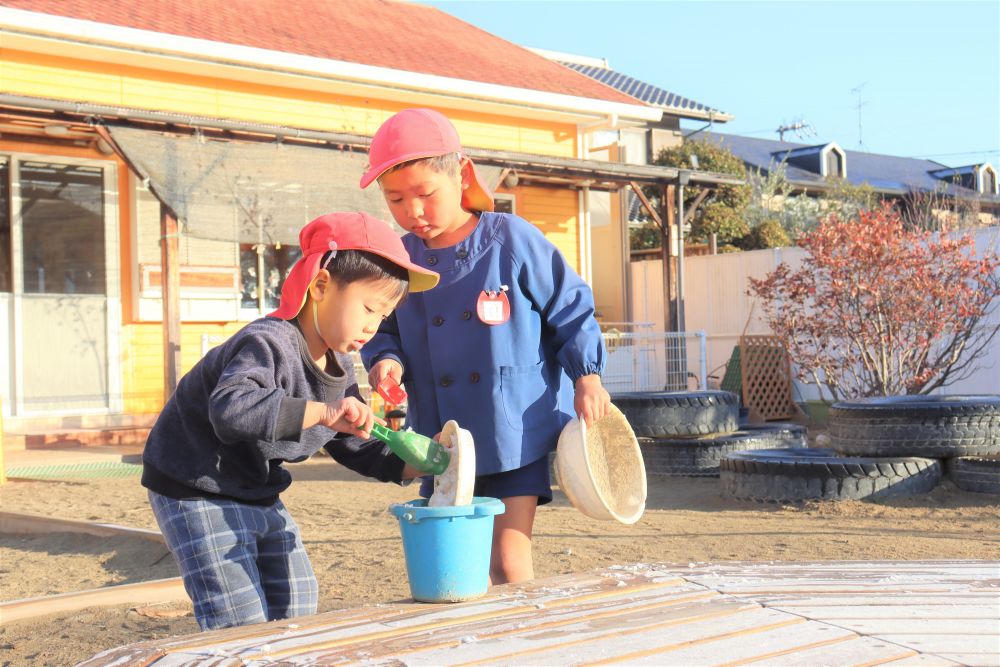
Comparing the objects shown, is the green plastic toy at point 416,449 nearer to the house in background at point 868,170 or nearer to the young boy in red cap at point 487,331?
the young boy in red cap at point 487,331

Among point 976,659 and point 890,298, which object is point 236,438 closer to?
point 976,659

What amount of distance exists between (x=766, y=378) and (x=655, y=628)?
13.3 m

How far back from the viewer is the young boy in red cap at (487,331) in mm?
3127

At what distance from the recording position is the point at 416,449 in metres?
2.58

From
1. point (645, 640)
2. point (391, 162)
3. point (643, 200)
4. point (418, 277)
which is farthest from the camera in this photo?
point (643, 200)

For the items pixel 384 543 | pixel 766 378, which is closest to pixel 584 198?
pixel 766 378

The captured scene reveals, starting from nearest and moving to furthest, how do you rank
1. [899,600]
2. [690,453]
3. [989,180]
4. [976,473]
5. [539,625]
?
[539,625]
[899,600]
[976,473]
[690,453]
[989,180]

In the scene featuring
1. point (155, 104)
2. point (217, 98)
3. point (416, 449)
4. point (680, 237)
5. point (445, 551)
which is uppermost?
point (217, 98)

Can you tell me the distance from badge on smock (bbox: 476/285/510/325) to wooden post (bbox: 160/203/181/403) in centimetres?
828

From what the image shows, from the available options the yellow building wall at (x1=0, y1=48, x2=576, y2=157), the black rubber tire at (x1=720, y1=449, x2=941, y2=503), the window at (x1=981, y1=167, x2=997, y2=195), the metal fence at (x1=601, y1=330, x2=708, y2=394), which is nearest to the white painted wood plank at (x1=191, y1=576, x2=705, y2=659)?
the black rubber tire at (x1=720, y1=449, x2=941, y2=503)

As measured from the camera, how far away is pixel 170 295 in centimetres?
1105

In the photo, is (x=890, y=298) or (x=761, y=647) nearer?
(x=761, y=647)

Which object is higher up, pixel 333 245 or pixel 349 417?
pixel 333 245

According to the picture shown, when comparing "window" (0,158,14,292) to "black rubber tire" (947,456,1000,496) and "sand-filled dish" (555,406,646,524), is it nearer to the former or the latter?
"black rubber tire" (947,456,1000,496)
